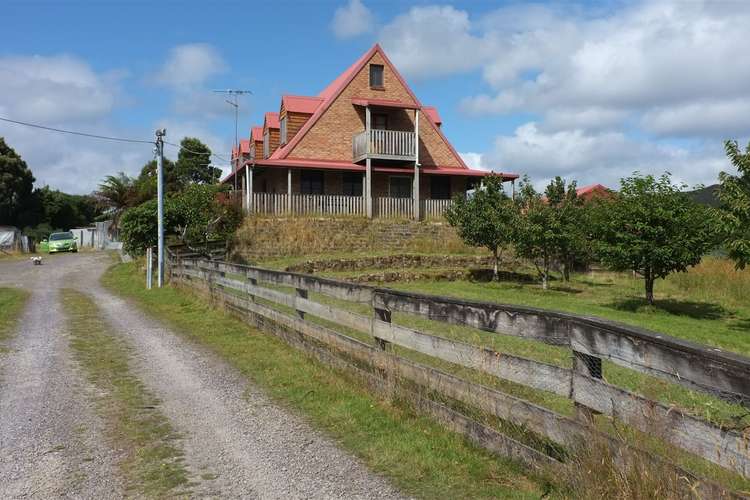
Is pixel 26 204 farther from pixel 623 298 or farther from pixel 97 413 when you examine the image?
pixel 97 413

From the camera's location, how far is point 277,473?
168 inches

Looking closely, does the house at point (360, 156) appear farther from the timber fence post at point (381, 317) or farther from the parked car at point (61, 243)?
the timber fence post at point (381, 317)

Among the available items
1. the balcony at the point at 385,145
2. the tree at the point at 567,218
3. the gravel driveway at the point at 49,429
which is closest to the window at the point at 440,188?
the balcony at the point at 385,145

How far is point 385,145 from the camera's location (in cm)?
3056

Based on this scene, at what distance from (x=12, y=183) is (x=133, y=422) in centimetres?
5636

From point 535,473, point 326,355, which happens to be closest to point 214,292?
point 326,355

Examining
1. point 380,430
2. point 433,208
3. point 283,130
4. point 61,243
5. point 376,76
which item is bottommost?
point 380,430

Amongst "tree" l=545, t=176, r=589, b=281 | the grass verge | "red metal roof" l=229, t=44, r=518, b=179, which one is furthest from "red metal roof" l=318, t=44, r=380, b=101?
the grass verge

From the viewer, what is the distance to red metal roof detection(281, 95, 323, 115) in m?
32.8

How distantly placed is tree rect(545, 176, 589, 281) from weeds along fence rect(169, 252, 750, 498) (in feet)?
56.5

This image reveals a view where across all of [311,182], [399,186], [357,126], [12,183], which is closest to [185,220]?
[311,182]

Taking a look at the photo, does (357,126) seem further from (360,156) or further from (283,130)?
(283,130)

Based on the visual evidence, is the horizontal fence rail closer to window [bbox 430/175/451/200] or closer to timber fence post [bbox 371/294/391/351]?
window [bbox 430/175/451/200]

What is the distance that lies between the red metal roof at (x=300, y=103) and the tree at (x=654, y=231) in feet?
59.7
